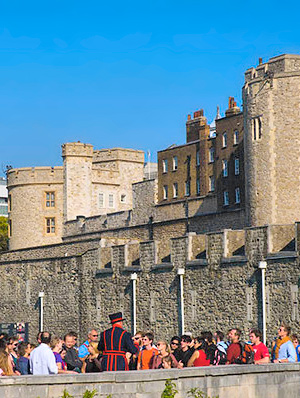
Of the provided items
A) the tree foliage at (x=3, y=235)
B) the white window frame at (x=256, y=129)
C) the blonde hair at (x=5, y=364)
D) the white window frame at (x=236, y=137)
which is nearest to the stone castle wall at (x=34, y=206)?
the white window frame at (x=236, y=137)

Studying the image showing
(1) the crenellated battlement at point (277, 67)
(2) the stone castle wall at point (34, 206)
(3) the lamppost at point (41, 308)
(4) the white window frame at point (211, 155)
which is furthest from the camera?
(2) the stone castle wall at point (34, 206)

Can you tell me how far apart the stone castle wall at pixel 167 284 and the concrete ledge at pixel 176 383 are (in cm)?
1395

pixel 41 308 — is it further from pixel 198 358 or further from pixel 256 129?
pixel 198 358

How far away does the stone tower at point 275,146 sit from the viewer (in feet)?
153

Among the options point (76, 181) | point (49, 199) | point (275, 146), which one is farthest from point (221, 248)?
point (49, 199)

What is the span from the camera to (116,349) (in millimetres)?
17031

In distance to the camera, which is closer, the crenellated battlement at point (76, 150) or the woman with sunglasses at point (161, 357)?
the woman with sunglasses at point (161, 357)

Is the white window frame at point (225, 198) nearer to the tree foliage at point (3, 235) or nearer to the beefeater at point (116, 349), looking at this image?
the tree foliage at point (3, 235)

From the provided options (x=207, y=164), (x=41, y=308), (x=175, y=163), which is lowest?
(x=41, y=308)

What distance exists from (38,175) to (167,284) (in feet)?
110

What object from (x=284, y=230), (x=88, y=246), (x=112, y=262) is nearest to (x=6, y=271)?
(x=88, y=246)

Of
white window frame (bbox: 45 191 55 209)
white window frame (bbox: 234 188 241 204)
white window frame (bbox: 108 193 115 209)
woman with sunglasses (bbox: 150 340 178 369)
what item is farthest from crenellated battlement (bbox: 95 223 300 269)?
white window frame (bbox: 108 193 115 209)

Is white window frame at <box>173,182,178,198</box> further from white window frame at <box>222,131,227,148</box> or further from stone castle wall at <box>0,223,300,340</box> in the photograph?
stone castle wall at <box>0,223,300,340</box>

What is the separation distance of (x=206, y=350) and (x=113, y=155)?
52.9 meters
